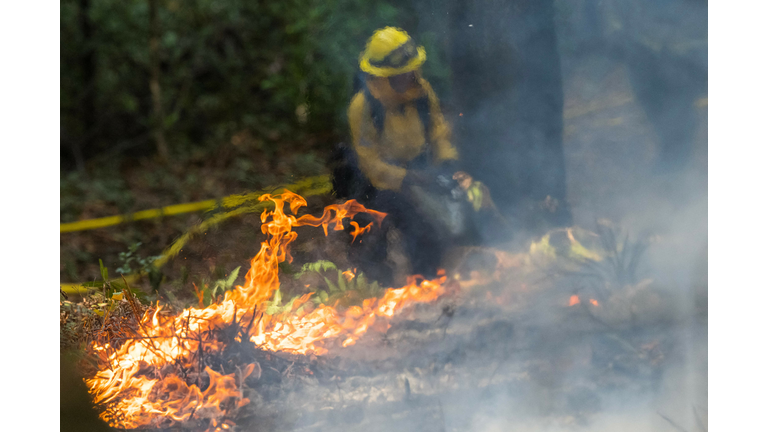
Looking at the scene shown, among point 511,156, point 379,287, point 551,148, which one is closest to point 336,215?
point 379,287

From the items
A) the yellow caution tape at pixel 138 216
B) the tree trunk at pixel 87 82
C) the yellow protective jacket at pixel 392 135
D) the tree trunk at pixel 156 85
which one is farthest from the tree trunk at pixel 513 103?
the tree trunk at pixel 87 82

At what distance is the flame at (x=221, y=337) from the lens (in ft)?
8.96

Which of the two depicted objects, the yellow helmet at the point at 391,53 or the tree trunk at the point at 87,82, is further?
the tree trunk at the point at 87,82

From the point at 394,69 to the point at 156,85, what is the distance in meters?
1.71

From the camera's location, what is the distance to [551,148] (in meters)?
2.76

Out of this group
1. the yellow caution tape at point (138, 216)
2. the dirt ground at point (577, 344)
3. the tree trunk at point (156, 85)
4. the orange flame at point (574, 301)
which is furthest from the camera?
the tree trunk at point (156, 85)

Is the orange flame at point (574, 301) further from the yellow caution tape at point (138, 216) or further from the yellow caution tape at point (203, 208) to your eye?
the yellow caution tape at point (138, 216)

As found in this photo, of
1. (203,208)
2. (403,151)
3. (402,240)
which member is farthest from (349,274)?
(203,208)

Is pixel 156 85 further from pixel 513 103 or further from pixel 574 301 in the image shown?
pixel 574 301

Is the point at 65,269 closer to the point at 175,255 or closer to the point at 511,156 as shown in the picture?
the point at 175,255

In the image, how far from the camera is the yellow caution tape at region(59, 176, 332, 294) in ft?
9.48

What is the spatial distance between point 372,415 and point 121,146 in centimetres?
224

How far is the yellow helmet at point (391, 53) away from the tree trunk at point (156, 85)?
1.45 meters

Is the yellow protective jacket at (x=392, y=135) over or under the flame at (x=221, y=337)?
over
